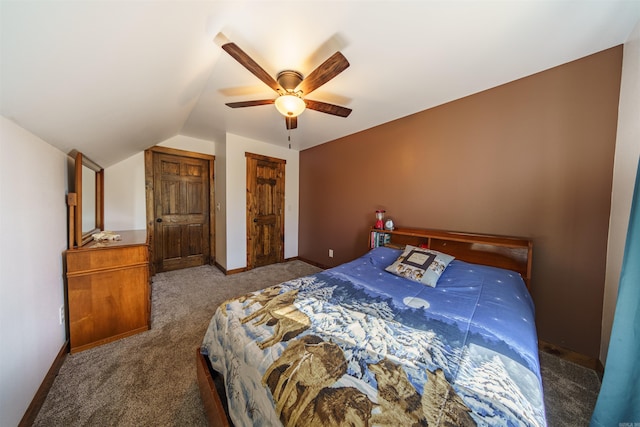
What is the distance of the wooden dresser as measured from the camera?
170 centimetres

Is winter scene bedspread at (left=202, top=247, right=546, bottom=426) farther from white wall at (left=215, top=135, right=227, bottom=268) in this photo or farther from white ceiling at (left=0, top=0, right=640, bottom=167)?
white wall at (left=215, top=135, right=227, bottom=268)

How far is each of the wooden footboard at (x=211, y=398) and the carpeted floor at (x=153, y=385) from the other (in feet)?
0.51

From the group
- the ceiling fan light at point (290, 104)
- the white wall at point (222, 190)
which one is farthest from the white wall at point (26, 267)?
the white wall at point (222, 190)

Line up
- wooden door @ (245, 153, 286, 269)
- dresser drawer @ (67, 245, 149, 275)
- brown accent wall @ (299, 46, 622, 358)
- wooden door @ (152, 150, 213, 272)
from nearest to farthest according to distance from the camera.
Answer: brown accent wall @ (299, 46, 622, 358) < dresser drawer @ (67, 245, 149, 275) < wooden door @ (152, 150, 213, 272) < wooden door @ (245, 153, 286, 269)

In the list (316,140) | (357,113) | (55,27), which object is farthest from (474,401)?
(316,140)

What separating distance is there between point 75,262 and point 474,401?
2787 mm

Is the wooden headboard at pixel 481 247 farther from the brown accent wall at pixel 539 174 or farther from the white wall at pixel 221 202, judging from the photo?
the white wall at pixel 221 202

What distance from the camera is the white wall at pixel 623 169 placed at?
1.35 m

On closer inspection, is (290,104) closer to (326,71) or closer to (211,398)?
(326,71)

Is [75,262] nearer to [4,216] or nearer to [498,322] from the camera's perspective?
[4,216]

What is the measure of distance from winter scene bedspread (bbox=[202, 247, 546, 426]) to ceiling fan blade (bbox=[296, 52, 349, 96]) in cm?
162

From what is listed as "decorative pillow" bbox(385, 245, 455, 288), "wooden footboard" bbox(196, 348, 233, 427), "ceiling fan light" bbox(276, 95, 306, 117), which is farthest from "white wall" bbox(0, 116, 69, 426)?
"decorative pillow" bbox(385, 245, 455, 288)

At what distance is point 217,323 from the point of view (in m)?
1.28

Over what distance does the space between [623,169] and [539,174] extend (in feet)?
1.38
